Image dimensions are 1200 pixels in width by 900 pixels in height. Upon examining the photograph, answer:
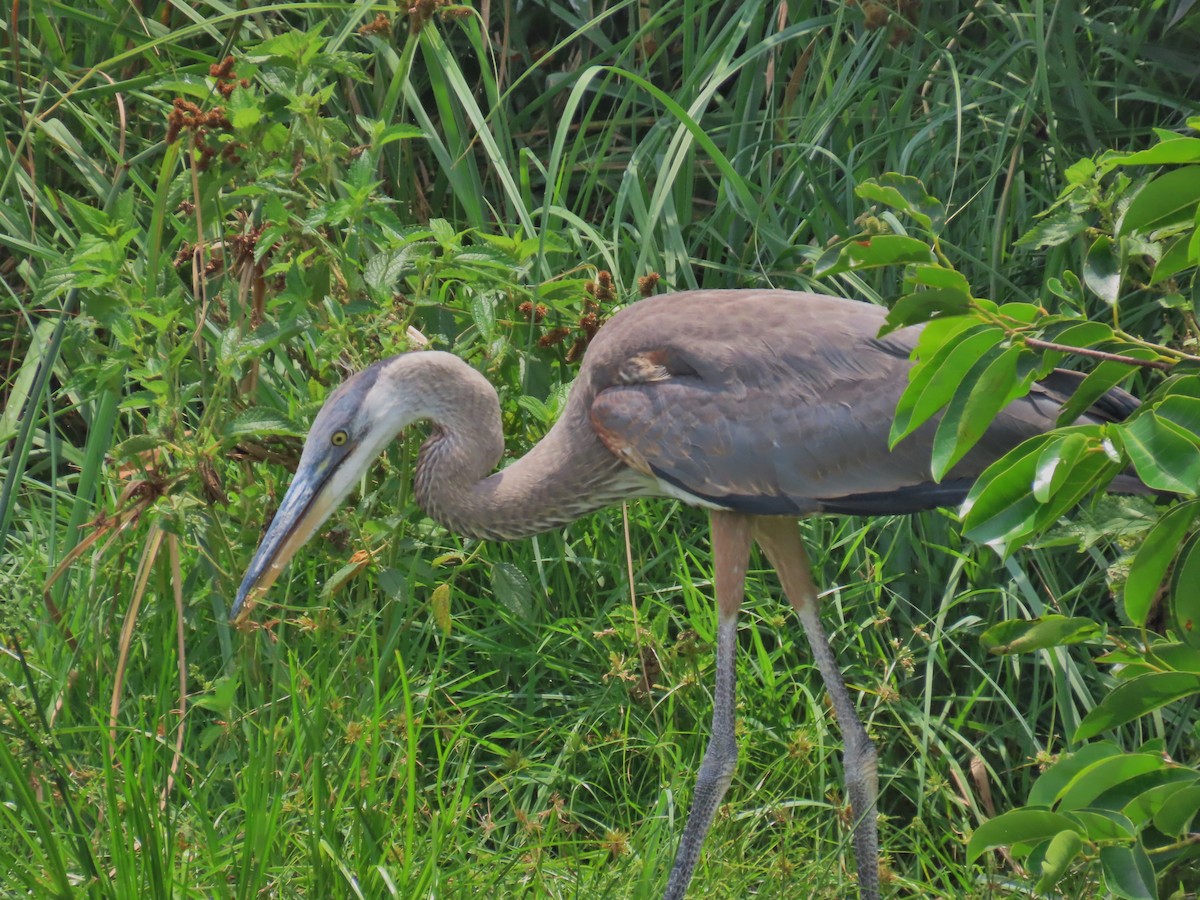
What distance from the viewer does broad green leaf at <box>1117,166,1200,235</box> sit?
179 centimetres

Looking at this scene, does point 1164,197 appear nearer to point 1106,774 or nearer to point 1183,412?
point 1183,412

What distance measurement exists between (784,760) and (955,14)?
2346 mm

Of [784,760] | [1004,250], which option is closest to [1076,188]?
[1004,250]

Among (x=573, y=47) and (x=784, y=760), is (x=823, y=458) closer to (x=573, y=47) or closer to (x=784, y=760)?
(x=784, y=760)

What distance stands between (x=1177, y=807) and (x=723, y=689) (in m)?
1.72

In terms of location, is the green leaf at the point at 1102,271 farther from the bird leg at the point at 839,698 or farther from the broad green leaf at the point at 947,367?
the bird leg at the point at 839,698

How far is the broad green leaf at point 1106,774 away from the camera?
6.06ft

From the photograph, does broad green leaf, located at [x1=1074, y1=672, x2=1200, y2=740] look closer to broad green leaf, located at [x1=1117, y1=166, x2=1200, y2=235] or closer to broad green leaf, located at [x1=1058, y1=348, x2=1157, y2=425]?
broad green leaf, located at [x1=1058, y1=348, x2=1157, y2=425]

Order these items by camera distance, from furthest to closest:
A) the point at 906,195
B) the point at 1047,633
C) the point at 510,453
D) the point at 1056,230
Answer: the point at 510,453 < the point at 1056,230 < the point at 906,195 < the point at 1047,633

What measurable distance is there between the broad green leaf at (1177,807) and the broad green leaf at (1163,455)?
0.39 m

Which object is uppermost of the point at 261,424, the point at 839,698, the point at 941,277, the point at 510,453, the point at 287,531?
the point at 941,277

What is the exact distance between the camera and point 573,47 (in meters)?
5.09

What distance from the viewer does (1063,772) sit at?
6.41 feet

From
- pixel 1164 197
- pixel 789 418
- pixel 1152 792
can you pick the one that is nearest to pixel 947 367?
pixel 1164 197
